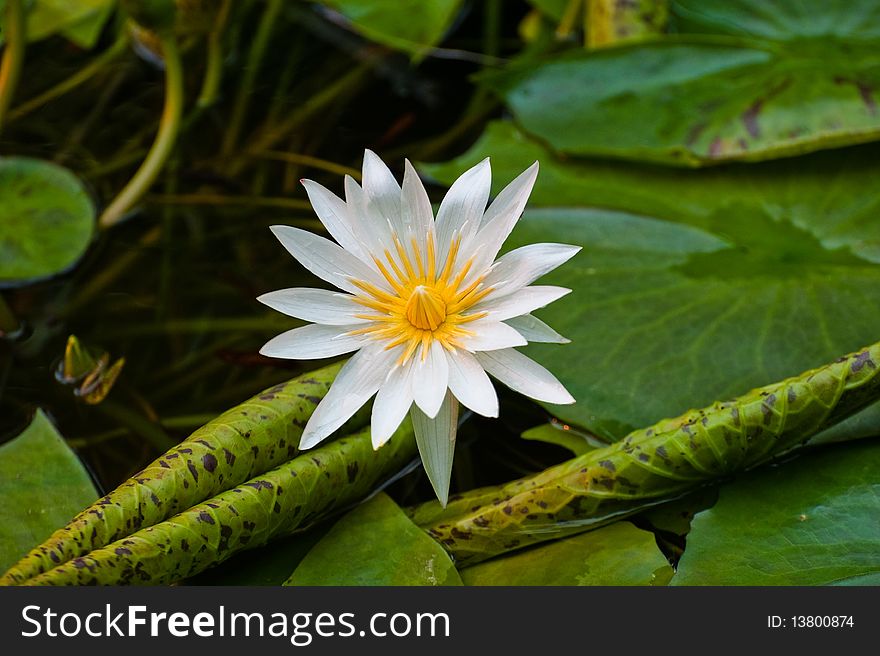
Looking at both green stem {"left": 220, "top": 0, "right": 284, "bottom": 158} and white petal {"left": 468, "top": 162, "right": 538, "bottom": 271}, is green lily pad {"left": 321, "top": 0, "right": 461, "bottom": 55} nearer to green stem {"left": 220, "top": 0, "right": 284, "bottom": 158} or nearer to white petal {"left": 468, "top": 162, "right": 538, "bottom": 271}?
green stem {"left": 220, "top": 0, "right": 284, "bottom": 158}

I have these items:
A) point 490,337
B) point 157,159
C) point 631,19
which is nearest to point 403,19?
point 631,19

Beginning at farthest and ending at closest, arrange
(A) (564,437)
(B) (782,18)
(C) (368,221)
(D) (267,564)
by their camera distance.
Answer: (B) (782,18) < (A) (564,437) < (D) (267,564) < (C) (368,221)

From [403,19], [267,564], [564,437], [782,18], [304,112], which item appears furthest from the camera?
[304,112]

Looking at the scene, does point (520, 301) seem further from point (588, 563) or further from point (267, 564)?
point (267, 564)

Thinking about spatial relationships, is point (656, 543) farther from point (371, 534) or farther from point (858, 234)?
point (858, 234)

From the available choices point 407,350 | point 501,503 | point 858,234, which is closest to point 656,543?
point 501,503

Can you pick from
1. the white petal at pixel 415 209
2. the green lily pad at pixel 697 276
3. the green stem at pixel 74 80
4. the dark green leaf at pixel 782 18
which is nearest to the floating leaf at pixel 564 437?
the green lily pad at pixel 697 276

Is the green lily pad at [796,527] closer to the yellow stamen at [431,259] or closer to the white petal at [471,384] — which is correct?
the white petal at [471,384]

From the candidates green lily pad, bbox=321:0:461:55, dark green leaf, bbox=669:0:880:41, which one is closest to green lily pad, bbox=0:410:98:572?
green lily pad, bbox=321:0:461:55
